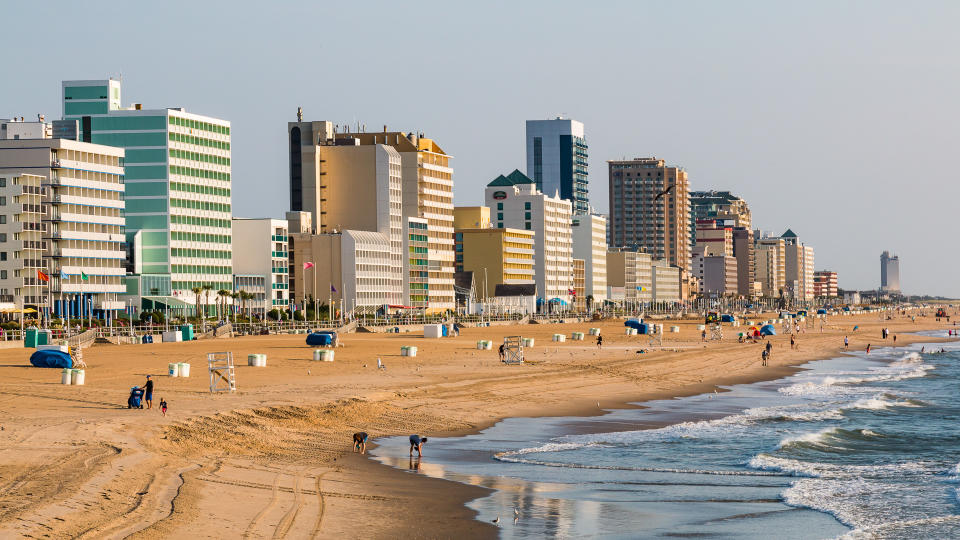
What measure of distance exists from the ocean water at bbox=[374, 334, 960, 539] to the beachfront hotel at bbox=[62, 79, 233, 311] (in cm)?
→ 10230

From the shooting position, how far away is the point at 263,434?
39.1m

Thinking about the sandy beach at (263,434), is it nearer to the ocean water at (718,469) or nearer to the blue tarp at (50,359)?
the blue tarp at (50,359)

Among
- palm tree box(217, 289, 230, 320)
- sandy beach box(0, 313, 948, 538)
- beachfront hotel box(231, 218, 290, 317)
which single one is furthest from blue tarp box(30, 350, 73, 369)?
beachfront hotel box(231, 218, 290, 317)

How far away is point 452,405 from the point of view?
5366 cm

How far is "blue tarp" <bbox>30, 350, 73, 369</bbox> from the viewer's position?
60812 millimetres

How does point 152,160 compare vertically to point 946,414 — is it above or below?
above

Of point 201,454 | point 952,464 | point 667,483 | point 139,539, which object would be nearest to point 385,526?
point 139,539

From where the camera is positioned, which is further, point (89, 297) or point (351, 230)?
point (351, 230)

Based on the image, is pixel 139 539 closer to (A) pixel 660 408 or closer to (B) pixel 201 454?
(B) pixel 201 454

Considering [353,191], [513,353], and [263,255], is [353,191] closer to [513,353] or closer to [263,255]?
[263,255]

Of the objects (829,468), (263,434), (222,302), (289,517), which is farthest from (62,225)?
(289,517)

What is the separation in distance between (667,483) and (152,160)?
129 metres

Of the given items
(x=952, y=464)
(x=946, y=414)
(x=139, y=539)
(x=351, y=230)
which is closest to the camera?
(x=139, y=539)

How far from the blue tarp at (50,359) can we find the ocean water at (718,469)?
991 inches
